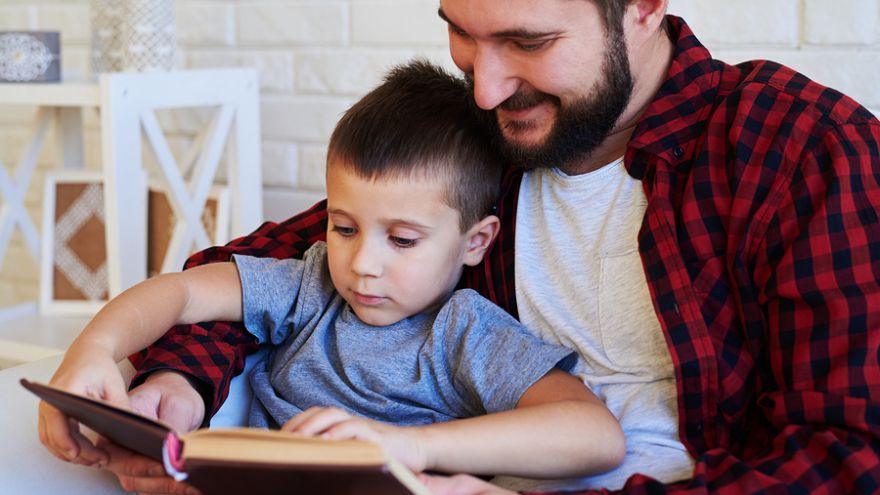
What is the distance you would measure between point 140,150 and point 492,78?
0.97 metres

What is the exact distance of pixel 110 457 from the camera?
114 centimetres

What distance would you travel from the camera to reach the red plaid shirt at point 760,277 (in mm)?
1034

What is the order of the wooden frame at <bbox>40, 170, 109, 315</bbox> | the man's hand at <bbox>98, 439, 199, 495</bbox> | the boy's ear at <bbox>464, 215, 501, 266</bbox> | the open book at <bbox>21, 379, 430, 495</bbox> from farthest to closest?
the wooden frame at <bbox>40, 170, 109, 315</bbox> < the boy's ear at <bbox>464, 215, 501, 266</bbox> < the man's hand at <bbox>98, 439, 199, 495</bbox> < the open book at <bbox>21, 379, 430, 495</bbox>

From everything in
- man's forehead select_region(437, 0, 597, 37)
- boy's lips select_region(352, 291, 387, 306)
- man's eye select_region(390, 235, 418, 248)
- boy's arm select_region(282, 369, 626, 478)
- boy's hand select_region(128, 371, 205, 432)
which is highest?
man's forehead select_region(437, 0, 597, 37)

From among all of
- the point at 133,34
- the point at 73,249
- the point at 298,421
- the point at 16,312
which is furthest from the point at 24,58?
the point at 298,421

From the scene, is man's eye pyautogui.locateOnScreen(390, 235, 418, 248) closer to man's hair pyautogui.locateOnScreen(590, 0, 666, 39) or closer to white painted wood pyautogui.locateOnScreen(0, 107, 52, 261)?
man's hair pyautogui.locateOnScreen(590, 0, 666, 39)

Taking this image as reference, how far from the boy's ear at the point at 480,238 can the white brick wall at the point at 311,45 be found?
0.67 m

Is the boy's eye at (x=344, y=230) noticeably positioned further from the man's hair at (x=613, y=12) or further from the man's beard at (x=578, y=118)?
the man's hair at (x=613, y=12)

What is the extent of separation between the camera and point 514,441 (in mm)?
1060

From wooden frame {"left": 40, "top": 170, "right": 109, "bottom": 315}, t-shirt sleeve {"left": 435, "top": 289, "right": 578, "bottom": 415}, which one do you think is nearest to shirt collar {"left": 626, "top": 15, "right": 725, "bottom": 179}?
t-shirt sleeve {"left": 435, "top": 289, "right": 578, "bottom": 415}

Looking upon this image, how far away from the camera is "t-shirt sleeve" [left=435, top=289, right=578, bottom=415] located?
1.19 metres

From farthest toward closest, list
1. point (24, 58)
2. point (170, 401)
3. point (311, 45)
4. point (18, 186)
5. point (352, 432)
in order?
point (18, 186) → point (311, 45) → point (24, 58) → point (170, 401) → point (352, 432)

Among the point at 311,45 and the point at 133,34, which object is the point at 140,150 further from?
the point at 311,45

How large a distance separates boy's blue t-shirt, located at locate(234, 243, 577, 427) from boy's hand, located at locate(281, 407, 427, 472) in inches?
6.6
